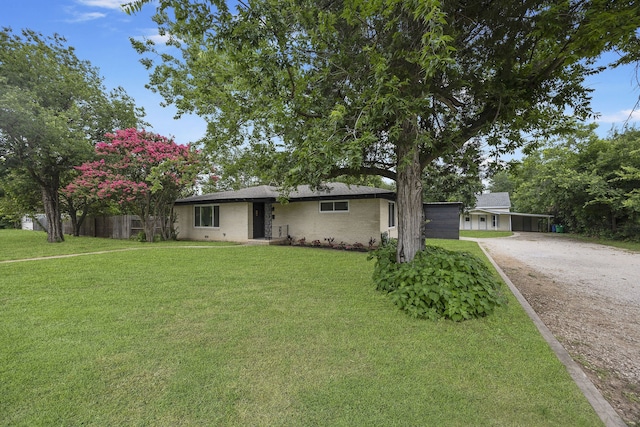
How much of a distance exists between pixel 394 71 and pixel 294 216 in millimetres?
10660

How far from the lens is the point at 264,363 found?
292cm

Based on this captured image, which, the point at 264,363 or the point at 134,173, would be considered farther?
the point at 134,173

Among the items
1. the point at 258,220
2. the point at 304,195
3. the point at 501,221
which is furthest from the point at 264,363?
the point at 501,221

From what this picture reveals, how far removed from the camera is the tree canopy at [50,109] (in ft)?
38.9

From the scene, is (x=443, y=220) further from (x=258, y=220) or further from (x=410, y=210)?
(x=410, y=210)

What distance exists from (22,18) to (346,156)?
57.6 ft

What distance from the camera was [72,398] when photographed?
234 cm

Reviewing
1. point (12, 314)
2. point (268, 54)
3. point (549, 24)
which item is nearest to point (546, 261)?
point (549, 24)

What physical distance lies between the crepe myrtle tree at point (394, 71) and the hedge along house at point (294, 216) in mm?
5917

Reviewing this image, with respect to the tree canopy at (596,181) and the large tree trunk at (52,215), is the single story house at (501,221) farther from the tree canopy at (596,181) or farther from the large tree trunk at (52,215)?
the large tree trunk at (52,215)

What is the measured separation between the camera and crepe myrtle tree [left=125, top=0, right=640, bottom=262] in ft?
12.0

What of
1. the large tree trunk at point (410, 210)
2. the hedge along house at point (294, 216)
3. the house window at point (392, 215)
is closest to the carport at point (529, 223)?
the house window at point (392, 215)

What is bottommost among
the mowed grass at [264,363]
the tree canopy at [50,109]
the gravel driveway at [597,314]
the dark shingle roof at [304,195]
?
the gravel driveway at [597,314]

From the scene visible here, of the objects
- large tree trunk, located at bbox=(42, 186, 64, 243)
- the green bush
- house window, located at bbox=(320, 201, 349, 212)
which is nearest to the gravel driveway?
the green bush
